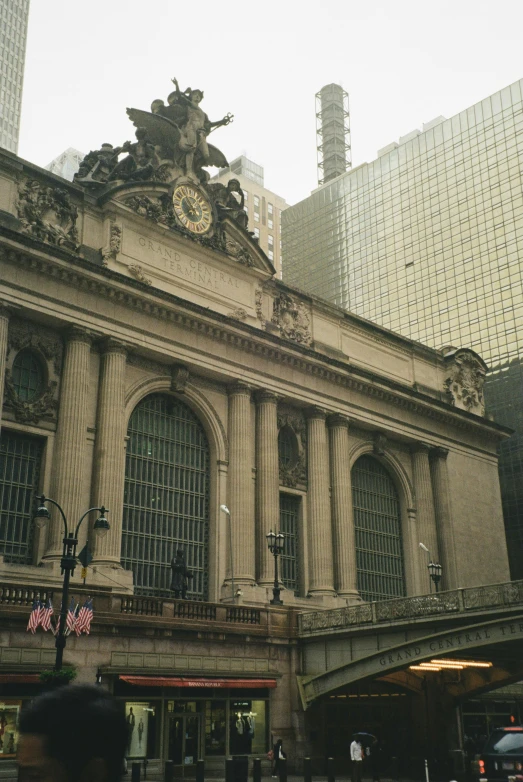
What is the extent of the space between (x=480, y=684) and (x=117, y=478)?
16.7 meters

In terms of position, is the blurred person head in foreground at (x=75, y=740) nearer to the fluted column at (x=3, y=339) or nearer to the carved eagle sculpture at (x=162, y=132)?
the fluted column at (x=3, y=339)

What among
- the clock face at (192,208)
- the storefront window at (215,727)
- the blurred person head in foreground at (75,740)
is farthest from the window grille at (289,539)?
the blurred person head in foreground at (75,740)

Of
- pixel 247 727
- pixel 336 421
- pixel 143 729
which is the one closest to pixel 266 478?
pixel 336 421

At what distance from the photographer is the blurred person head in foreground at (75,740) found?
300 cm

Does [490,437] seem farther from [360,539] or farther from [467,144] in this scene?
[467,144]

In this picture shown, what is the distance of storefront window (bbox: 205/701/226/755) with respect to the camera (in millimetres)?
31859

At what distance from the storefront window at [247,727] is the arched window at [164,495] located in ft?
23.8

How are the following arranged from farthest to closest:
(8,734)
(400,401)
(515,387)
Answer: (515,387) < (400,401) < (8,734)

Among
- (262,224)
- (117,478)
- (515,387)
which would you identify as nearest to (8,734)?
(117,478)

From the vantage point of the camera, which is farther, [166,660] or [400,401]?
[400,401]

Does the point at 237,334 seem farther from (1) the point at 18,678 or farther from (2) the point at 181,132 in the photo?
(1) the point at 18,678

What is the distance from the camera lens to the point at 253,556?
134 feet

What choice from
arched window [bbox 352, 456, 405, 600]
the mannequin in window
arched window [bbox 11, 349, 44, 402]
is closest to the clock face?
arched window [bbox 11, 349, 44, 402]

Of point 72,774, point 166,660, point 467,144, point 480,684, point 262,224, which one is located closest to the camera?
point 72,774
